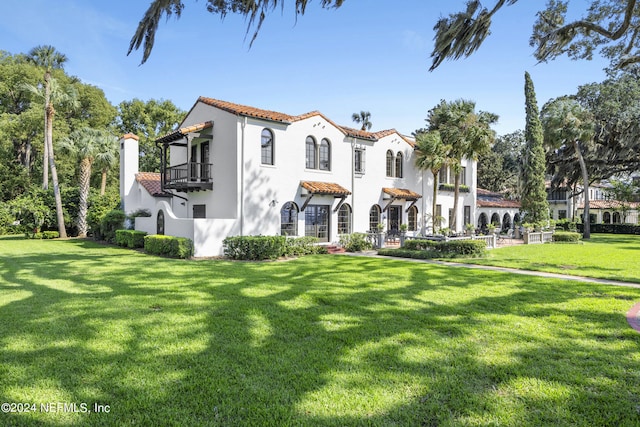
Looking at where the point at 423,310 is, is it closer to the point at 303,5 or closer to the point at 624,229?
the point at 303,5

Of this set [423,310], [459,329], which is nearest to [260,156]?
[423,310]

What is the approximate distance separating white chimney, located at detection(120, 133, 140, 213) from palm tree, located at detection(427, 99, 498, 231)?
20913mm

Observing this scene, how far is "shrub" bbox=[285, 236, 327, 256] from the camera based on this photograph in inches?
677

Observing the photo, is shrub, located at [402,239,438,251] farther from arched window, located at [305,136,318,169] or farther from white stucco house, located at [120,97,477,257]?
arched window, located at [305,136,318,169]

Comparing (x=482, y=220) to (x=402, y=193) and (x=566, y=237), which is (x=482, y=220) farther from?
(x=402, y=193)

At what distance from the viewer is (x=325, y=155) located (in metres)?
20.9

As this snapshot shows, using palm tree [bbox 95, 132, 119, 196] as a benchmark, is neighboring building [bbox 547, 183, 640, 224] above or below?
below

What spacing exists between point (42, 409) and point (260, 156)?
15389mm

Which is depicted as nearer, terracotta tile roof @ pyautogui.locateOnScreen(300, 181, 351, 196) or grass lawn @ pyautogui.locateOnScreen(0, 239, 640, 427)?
grass lawn @ pyautogui.locateOnScreen(0, 239, 640, 427)

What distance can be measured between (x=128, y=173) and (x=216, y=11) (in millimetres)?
19503

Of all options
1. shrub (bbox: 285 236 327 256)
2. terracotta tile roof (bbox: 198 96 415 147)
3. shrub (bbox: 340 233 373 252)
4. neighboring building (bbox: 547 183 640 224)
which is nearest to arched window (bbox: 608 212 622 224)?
neighboring building (bbox: 547 183 640 224)

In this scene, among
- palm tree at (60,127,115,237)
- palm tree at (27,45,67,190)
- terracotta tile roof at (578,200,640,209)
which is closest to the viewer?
palm tree at (60,127,115,237)

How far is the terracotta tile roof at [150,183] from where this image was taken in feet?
75.0

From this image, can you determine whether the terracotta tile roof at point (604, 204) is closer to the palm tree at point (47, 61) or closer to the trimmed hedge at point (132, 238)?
the trimmed hedge at point (132, 238)
